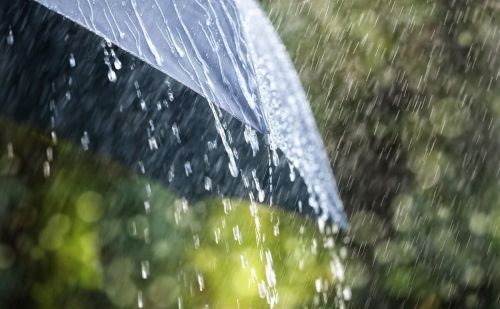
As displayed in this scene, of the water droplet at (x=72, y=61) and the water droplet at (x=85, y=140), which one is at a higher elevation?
the water droplet at (x=72, y=61)

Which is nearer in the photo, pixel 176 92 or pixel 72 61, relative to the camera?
pixel 176 92

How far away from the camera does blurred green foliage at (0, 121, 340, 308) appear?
221 cm

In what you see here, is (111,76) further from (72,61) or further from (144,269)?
(144,269)

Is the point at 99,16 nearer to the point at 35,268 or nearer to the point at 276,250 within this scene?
the point at 35,268

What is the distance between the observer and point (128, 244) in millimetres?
2369

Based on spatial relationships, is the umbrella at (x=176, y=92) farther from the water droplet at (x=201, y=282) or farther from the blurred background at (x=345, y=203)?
the water droplet at (x=201, y=282)

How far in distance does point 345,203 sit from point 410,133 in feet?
1.32

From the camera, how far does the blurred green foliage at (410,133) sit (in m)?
A: 2.77

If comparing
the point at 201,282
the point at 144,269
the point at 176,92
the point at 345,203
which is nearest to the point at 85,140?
the point at 176,92

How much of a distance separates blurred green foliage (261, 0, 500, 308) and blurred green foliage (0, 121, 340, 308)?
0.96ft

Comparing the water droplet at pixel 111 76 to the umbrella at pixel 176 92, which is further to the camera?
the water droplet at pixel 111 76

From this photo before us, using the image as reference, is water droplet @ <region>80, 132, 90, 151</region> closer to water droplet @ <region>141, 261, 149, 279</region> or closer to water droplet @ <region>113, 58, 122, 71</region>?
water droplet @ <region>113, 58, 122, 71</region>

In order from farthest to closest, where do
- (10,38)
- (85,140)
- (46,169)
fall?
(46,169)
(85,140)
(10,38)

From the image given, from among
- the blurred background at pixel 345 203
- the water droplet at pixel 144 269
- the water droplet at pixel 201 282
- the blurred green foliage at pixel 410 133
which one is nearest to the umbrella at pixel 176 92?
the blurred background at pixel 345 203
